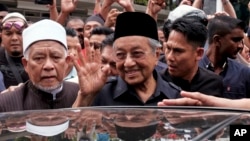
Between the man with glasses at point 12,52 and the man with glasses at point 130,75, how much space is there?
5.74 ft

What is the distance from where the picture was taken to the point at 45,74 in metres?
3.28

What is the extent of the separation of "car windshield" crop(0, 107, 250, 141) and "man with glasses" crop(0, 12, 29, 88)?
2637 mm

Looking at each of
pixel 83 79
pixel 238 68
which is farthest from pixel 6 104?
pixel 238 68

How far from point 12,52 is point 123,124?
346cm

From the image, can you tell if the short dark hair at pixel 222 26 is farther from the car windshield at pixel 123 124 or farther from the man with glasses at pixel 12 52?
the car windshield at pixel 123 124

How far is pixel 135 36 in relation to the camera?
10.3 ft

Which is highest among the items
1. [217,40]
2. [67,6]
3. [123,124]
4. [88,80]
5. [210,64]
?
[123,124]

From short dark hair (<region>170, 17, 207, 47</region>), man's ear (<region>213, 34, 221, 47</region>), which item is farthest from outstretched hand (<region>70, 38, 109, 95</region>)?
man's ear (<region>213, 34, 221, 47</region>)

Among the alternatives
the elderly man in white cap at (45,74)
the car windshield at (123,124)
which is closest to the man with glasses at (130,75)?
the elderly man in white cap at (45,74)

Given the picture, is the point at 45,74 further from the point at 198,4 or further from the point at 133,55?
the point at 198,4

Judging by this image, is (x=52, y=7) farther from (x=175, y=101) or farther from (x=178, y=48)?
(x=175, y=101)

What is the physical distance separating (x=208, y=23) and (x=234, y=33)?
1.32ft

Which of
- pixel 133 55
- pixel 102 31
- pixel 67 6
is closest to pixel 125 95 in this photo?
pixel 133 55

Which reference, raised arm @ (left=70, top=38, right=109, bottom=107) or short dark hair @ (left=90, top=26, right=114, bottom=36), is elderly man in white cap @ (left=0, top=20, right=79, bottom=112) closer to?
raised arm @ (left=70, top=38, right=109, bottom=107)
